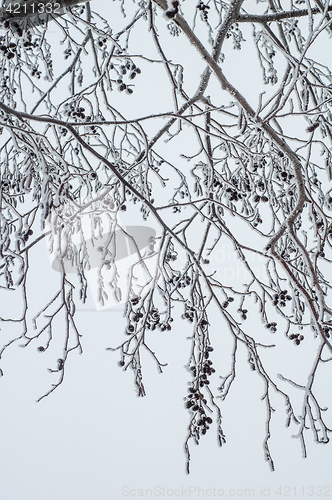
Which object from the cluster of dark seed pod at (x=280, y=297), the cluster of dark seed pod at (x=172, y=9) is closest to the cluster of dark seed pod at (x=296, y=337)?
the cluster of dark seed pod at (x=280, y=297)

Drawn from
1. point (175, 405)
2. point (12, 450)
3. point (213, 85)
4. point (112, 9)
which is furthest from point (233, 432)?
point (112, 9)

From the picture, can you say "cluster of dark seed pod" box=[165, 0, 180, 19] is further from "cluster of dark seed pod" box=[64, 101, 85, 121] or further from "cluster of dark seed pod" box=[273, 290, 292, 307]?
"cluster of dark seed pod" box=[273, 290, 292, 307]

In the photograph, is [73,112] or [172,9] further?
[73,112]

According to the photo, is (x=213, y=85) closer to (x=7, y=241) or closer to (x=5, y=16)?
(x=5, y=16)

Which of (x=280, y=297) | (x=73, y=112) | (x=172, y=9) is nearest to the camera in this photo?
(x=172, y=9)

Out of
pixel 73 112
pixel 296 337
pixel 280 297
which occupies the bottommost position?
pixel 296 337

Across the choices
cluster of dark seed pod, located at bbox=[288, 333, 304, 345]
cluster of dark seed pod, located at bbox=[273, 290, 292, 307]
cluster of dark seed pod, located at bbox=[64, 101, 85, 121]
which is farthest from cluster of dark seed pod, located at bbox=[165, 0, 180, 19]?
cluster of dark seed pod, located at bbox=[288, 333, 304, 345]

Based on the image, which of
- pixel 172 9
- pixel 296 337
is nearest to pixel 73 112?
pixel 172 9

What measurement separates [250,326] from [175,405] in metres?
1.04

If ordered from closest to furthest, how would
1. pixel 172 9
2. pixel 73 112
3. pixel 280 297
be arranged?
pixel 172 9, pixel 280 297, pixel 73 112

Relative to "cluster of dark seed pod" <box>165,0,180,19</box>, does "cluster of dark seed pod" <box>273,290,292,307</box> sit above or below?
below

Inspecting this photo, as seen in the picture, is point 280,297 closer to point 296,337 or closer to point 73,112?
point 296,337

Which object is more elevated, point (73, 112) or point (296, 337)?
point (73, 112)

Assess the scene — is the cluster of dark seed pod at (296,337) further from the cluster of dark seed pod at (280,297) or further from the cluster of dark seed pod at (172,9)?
the cluster of dark seed pod at (172,9)
